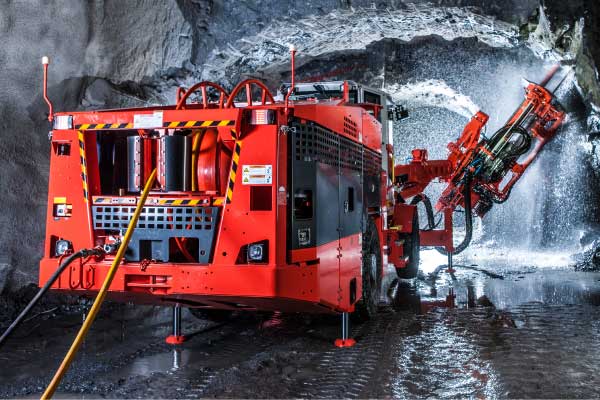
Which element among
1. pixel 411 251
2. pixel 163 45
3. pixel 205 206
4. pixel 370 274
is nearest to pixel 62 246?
pixel 205 206

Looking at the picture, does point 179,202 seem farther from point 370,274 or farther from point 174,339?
point 370,274

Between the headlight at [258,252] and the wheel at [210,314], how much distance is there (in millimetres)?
2143

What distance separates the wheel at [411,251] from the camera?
9.79 meters

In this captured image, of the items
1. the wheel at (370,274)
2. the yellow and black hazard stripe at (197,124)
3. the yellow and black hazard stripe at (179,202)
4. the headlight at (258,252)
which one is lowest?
the wheel at (370,274)

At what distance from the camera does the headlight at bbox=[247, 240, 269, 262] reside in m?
4.11

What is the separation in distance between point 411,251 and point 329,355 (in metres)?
5.16

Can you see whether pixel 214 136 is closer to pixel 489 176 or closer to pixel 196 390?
pixel 196 390

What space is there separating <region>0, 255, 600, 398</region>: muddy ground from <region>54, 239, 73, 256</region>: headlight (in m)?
0.93

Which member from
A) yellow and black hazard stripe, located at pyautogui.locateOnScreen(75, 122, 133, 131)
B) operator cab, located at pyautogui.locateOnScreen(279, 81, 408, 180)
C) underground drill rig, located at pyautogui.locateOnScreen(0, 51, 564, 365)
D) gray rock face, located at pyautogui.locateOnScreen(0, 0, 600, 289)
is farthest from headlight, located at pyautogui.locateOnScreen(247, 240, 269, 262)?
gray rock face, located at pyautogui.locateOnScreen(0, 0, 600, 289)

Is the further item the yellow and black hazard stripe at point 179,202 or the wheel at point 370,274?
the wheel at point 370,274

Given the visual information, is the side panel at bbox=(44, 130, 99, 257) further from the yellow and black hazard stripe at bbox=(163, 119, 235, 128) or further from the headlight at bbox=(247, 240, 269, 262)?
the headlight at bbox=(247, 240, 269, 262)

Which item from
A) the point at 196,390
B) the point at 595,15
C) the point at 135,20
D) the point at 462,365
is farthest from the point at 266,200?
the point at 595,15

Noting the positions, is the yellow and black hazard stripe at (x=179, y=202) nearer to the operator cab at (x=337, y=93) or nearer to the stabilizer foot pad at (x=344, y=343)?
the stabilizer foot pad at (x=344, y=343)

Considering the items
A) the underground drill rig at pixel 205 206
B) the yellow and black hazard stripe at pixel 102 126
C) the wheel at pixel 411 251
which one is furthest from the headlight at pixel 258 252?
the wheel at pixel 411 251
